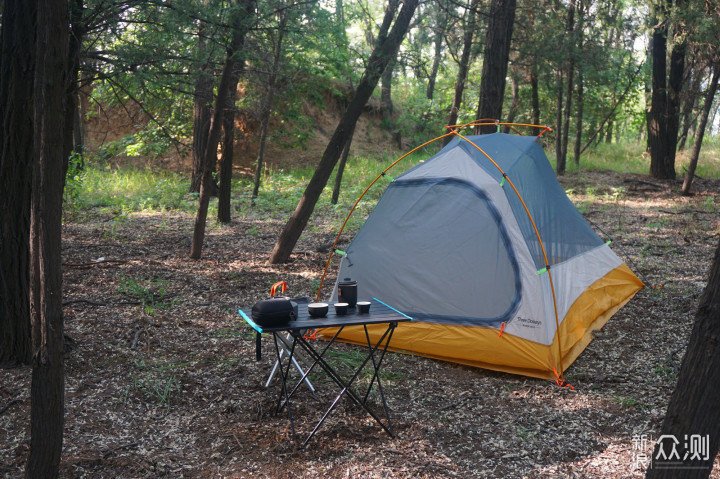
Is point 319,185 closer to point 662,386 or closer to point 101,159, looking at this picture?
point 662,386

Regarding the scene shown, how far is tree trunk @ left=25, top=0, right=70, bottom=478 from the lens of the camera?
2.25m

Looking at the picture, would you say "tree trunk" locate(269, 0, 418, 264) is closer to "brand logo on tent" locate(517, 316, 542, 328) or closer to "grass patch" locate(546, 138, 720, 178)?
"brand logo on tent" locate(517, 316, 542, 328)

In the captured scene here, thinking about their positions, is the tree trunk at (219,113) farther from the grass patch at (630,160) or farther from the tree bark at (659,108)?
the grass patch at (630,160)

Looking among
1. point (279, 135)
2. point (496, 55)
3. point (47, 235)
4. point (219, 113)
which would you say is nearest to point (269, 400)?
point (47, 235)

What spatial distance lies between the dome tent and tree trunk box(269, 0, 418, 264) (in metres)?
1.98

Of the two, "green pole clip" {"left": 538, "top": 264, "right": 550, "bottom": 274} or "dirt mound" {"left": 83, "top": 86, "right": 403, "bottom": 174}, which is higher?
"dirt mound" {"left": 83, "top": 86, "right": 403, "bottom": 174}

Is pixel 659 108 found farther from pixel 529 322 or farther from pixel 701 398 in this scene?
pixel 701 398

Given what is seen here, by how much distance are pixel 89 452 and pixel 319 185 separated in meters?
4.52

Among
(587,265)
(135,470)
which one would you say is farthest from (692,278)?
(135,470)

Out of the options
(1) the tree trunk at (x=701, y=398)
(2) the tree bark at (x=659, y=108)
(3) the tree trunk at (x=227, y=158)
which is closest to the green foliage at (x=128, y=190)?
(3) the tree trunk at (x=227, y=158)

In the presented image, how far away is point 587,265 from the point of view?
17.9ft

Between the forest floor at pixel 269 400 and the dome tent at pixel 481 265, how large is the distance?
201 millimetres

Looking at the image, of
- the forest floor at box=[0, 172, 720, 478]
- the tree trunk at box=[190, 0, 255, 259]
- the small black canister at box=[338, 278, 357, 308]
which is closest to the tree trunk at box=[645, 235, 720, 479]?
the forest floor at box=[0, 172, 720, 478]

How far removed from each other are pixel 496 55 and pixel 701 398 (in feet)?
20.0
